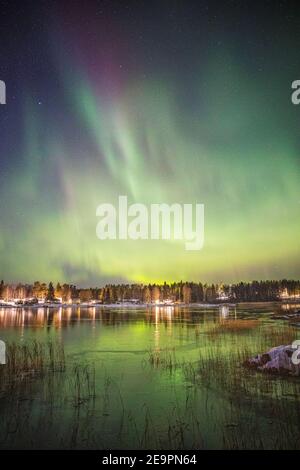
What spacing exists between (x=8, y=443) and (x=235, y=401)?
24.5 feet

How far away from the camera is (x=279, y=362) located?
1630 cm

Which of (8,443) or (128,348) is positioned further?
(128,348)

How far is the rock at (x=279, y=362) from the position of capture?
1585 centimetres

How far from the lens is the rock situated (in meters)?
15.9

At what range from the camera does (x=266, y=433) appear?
11172mm

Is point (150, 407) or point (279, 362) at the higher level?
point (279, 362)

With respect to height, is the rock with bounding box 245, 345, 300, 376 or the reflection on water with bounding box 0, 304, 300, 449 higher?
the rock with bounding box 245, 345, 300, 376

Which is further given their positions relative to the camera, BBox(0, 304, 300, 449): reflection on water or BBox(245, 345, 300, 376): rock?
BBox(245, 345, 300, 376): rock

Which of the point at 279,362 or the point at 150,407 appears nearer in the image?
the point at 150,407
